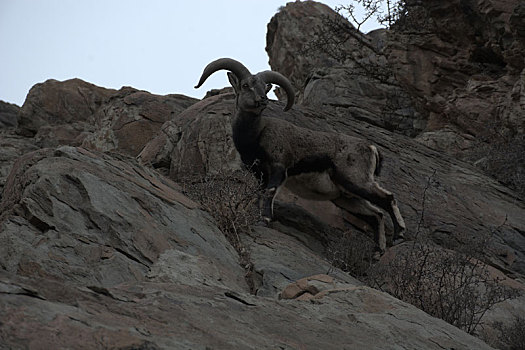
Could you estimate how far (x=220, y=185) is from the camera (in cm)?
796

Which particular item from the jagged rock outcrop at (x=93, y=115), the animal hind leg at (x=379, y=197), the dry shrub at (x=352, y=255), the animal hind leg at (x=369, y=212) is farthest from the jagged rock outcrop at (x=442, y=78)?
the dry shrub at (x=352, y=255)

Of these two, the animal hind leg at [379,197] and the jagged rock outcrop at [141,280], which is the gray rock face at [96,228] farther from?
the animal hind leg at [379,197]

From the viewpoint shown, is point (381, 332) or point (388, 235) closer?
point (381, 332)

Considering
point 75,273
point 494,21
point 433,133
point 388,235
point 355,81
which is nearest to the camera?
point 75,273

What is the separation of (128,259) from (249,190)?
3.08 meters

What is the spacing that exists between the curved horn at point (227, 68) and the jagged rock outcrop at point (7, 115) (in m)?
13.2

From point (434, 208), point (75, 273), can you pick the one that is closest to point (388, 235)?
point (434, 208)

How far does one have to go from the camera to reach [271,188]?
8.61 metres

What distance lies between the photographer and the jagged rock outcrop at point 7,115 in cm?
2034

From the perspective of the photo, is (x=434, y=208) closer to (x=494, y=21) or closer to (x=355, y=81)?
(x=494, y=21)

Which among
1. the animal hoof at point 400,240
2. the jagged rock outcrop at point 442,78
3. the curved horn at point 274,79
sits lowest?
the animal hoof at point 400,240

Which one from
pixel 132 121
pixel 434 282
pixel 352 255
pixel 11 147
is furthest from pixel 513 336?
pixel 11 147

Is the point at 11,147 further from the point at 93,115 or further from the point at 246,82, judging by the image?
the point at 246,82

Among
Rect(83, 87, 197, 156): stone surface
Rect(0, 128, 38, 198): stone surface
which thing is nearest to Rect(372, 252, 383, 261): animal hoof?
Rect(83, 87, 197, 156): stone surface
